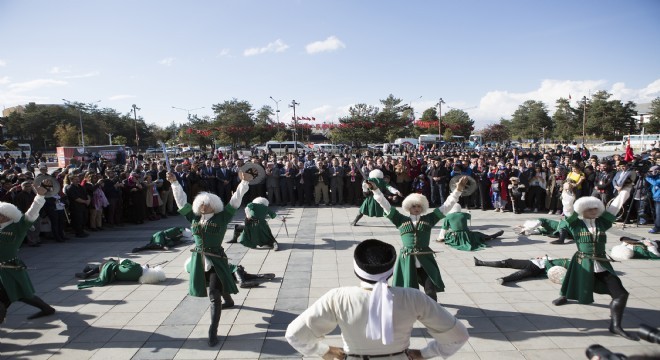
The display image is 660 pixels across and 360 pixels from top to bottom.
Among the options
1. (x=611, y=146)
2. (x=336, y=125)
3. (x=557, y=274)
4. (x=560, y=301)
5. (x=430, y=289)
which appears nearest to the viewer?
(x=430, y=289)

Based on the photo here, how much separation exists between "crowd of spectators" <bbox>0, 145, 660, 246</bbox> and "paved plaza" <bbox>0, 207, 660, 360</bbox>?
1947mm

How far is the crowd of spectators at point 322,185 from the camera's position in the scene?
10867mm

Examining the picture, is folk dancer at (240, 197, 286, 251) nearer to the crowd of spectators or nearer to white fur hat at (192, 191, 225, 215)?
the crowd of spectators

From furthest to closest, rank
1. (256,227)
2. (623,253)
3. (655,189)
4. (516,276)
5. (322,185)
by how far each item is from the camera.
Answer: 1. (322,185)
2. (655,189)
3. (256,227)
4. (623,253)
5. (516,276)

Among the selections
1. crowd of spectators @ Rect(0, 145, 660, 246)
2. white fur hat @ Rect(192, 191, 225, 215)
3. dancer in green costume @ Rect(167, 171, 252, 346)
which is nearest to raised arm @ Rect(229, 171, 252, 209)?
dancer in green costume @ Rect(167, 171, 252, 346)

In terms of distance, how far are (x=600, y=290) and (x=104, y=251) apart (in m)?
10.1

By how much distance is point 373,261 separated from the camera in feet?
8.30

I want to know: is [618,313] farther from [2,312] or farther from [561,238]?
[2,312]

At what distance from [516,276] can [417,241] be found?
2.69m

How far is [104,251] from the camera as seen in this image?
971cm

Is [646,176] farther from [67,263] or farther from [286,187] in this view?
[67,263]

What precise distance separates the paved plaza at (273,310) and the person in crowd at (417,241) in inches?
25.7

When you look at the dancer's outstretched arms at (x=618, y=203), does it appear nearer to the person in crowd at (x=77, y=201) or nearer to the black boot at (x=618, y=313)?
the black boot at (x=618, y=313)

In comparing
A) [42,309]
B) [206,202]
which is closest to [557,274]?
[206,202]
